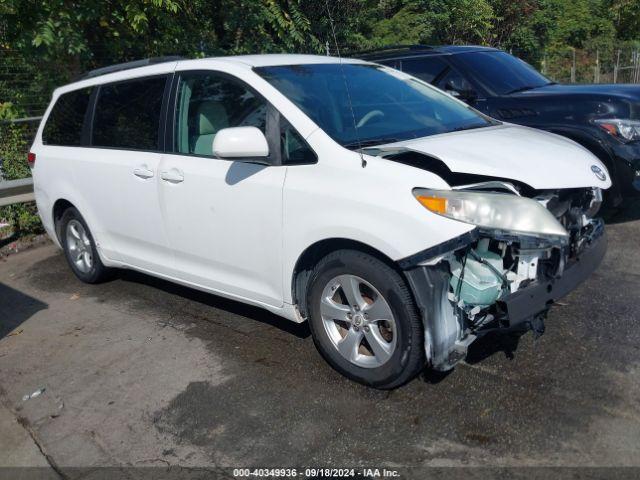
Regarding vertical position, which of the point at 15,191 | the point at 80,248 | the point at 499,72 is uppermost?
the point at 499,72

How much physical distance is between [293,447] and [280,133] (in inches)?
69.0

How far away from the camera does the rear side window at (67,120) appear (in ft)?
18.1

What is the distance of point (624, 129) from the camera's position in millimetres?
5938

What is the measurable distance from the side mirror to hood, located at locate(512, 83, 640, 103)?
154 inches

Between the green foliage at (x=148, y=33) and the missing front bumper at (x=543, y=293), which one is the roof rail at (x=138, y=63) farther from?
the missing front bumper at (x=543, y=293)

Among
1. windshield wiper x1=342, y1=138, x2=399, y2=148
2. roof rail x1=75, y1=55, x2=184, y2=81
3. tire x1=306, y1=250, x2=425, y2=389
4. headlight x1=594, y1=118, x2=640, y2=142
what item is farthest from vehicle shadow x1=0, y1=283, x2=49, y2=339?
headlight x1=594, y1=118, x2=640, y2=142

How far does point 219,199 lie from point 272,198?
0.46m

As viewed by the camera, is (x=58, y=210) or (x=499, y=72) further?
(x=499, y=72)

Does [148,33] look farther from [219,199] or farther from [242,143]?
[242,143]

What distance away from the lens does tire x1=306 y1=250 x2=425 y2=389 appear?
3.30 m

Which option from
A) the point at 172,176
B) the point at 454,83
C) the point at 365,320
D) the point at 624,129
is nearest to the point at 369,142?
the point at 365,320

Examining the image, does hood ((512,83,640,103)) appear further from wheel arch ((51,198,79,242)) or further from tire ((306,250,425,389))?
wheel arch ((51,198,79,242))

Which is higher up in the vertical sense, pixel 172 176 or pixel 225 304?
pixel 172 176

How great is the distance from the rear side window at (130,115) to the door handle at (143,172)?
0.54 ft
